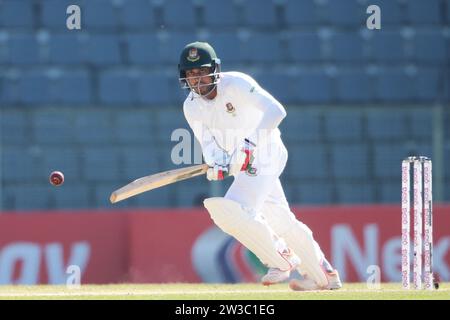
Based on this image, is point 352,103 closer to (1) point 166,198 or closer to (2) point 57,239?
(1) point 166,198

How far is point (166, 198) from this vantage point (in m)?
12.2

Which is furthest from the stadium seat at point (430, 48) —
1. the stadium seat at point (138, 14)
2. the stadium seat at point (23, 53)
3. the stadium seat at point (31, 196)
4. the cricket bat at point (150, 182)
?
the cricket bat at point (150, 182)

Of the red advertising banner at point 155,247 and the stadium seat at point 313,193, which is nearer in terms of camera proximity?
the red advertising banner at point 155,247

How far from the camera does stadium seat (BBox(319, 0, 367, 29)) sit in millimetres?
13305

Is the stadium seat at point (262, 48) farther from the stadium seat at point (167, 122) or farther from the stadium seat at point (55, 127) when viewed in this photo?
the stadium seat at point (55, 127)

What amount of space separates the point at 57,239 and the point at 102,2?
10.4ft

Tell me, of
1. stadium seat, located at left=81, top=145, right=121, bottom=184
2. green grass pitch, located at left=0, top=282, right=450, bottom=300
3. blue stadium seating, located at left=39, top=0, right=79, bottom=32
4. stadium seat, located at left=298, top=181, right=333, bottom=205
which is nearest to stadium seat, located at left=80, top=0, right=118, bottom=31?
blue stadium seating, located at left=39, top=0, right=79, bottom=32

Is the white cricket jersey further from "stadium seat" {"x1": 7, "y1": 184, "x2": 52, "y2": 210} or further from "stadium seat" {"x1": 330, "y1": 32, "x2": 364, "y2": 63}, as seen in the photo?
"stadium seat" {"x1": 330, "y1": 32, "x2": 364, "y2": 63}

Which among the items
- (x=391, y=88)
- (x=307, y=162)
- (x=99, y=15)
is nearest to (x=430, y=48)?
(x=391, y=88)

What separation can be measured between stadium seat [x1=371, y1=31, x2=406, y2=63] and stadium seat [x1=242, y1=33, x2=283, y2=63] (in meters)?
0.97

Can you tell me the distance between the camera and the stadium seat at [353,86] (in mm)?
12984

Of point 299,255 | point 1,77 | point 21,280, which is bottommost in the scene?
point 21,280

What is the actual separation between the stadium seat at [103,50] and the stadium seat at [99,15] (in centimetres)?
12
